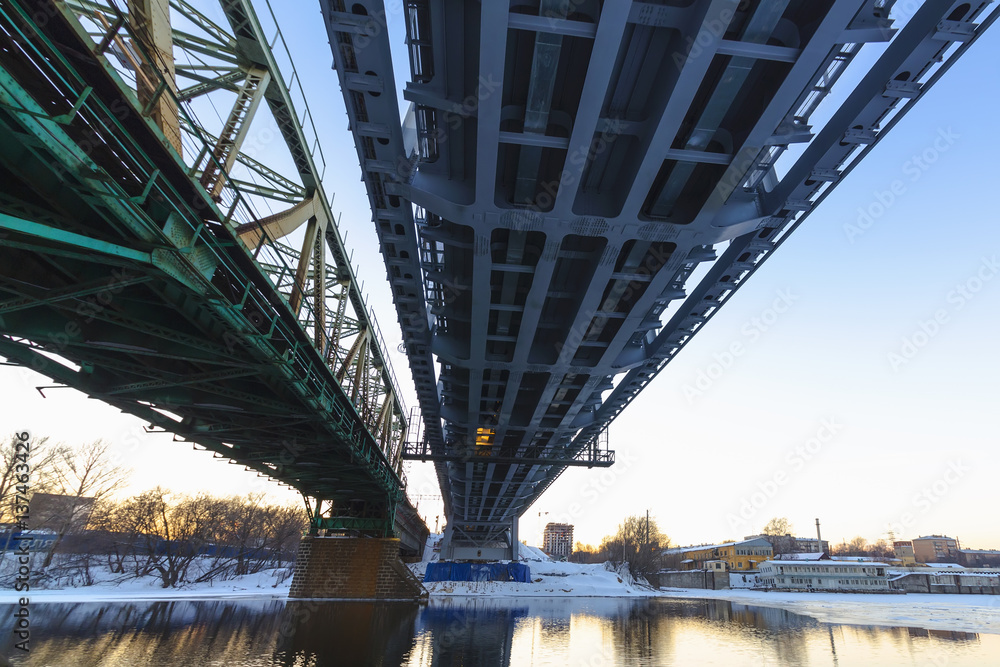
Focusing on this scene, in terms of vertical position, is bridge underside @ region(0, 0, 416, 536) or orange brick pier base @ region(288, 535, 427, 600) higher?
bridge underside @ region(0, 0, 416, 536)

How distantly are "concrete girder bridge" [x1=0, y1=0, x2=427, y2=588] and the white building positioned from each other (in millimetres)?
81918

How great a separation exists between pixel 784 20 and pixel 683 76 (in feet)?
6.41

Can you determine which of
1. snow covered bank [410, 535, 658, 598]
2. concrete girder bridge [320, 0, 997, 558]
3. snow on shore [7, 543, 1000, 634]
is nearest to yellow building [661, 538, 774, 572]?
snow covered bank [410, 535, 658, 598]

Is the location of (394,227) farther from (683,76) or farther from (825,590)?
(825,590)

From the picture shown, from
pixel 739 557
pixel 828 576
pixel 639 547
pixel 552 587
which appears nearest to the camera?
pixel 552 587

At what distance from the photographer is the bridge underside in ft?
20.1

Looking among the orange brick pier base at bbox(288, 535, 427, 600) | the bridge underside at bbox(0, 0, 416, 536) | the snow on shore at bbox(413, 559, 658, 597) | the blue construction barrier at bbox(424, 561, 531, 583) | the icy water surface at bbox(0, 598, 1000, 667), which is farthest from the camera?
the blue construction barrier at bbox(424, 561, 531, 583)

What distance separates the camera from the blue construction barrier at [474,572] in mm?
55719

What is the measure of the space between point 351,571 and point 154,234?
3015 cm

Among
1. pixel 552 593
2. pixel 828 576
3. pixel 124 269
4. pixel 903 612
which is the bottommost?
pixel 552 593

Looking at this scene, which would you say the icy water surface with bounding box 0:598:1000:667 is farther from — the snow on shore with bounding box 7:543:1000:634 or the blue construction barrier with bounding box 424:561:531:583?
the blue construction barrier with bounding box 424:561:531:583

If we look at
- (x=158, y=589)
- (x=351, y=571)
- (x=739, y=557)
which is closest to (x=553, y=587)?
(x=351, y=571)

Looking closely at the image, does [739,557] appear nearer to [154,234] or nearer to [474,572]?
[474,572]

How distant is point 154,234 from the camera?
7801 millimetres
